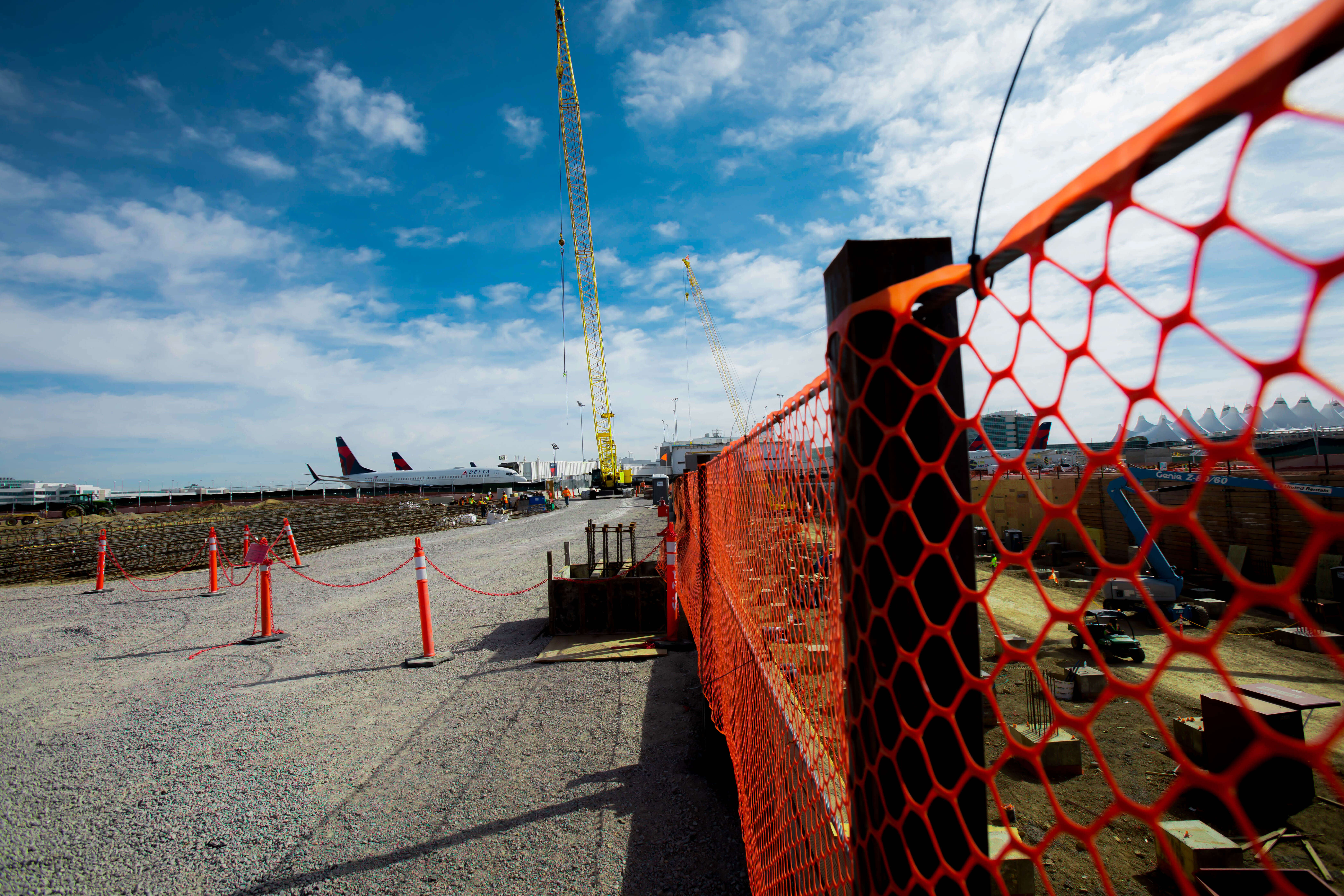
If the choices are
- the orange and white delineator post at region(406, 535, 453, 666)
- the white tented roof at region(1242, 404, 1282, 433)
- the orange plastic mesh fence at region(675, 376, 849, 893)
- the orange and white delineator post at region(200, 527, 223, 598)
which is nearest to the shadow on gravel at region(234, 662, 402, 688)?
the orange and white delineator post at region(406, 535, 453, 666)

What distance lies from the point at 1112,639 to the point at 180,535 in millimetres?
25639

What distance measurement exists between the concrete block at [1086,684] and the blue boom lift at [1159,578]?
2197 mm

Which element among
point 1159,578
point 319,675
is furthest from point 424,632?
point 1159,578

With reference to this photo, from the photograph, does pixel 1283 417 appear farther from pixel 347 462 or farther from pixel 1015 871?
pixel 347 462

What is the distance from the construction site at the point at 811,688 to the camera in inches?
41.7

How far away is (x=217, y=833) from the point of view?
13.7 ft

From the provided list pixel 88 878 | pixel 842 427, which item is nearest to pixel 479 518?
pixel 88 878

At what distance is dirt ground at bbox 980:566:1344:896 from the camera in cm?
426

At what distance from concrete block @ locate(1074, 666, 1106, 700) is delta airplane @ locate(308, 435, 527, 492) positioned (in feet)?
251

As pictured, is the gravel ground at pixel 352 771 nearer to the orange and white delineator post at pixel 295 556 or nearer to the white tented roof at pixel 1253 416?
the white tented roof at pixel 1253 416

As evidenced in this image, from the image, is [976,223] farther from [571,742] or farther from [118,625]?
[118,625]

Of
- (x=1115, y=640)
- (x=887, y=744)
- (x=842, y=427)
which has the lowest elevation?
(x=1115, y=640)

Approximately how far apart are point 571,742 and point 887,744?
173 inches

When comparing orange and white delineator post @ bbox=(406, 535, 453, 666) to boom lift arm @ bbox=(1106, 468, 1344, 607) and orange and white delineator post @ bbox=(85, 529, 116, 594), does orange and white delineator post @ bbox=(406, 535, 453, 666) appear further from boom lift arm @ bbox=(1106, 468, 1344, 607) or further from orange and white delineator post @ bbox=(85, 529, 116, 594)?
orange and white delineator post @ bbox=(85, 529, 116, 594)
